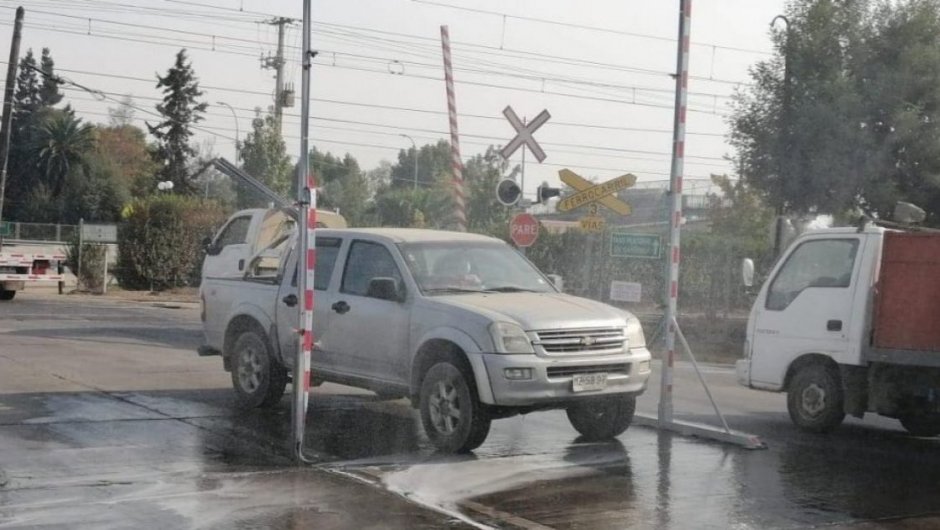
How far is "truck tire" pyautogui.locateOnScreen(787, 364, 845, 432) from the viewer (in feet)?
39.6

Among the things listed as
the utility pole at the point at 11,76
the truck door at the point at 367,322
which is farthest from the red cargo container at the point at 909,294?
the utility pole at the point at 11,76

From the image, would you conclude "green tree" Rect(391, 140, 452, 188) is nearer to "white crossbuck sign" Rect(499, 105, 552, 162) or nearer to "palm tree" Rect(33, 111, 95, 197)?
"palm tree" Rect(33, 111, 95, 197)

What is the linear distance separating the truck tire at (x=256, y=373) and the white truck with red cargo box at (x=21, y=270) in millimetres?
19865

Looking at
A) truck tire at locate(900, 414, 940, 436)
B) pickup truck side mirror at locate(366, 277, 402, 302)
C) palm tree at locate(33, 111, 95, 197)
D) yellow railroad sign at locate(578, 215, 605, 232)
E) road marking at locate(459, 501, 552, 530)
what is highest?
palm tree at locate(33, 111, 95, 197)

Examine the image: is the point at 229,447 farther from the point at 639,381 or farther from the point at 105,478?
the point at 639,381

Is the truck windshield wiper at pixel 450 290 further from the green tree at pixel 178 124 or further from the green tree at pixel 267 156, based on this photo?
the green tree at pixel 178 124

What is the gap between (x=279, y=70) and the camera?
49.2 m

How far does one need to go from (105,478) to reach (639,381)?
441 cm

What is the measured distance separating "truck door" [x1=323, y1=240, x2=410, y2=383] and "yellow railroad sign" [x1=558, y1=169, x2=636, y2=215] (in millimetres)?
6415

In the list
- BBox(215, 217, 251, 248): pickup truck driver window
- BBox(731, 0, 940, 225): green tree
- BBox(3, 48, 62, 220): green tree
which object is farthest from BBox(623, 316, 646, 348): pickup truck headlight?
BBox(3, 48, 62, 220): green tree

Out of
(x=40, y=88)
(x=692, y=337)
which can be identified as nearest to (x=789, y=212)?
(x=692, y=337)

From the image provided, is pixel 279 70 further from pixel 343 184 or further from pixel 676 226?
pixel 676 226

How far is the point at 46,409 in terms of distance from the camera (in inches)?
466

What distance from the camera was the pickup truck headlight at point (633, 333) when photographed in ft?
35.0
